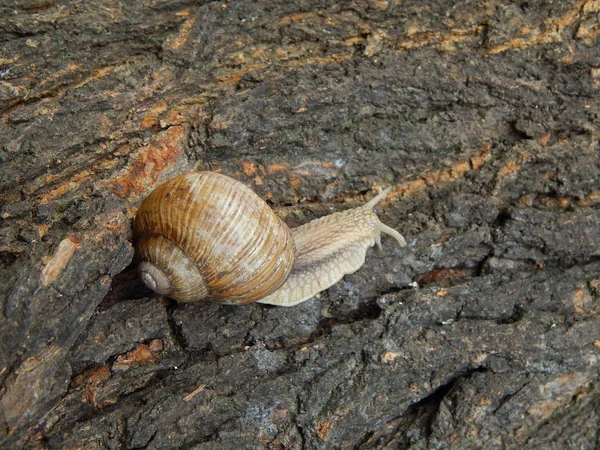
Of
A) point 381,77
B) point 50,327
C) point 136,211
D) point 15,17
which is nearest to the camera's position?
point 50,327

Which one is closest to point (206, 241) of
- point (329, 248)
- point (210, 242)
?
point (210, 242)

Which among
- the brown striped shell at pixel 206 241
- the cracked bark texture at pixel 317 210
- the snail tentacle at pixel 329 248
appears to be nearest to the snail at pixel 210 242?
the brown striped shell at pixel 206 241

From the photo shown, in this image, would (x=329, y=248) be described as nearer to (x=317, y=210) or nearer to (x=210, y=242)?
(x=317, y=210)

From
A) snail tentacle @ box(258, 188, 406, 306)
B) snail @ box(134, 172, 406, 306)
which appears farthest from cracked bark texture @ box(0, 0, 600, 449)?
snail @ box(134, 172, 406, 306)

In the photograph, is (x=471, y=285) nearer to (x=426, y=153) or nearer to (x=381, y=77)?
(x=426, y=153)

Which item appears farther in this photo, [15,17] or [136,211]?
[136,211]

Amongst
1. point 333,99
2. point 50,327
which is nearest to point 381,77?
point 333,99

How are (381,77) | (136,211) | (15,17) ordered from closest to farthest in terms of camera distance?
1. (15,17)
2. (136,211)
3. (381,77)
